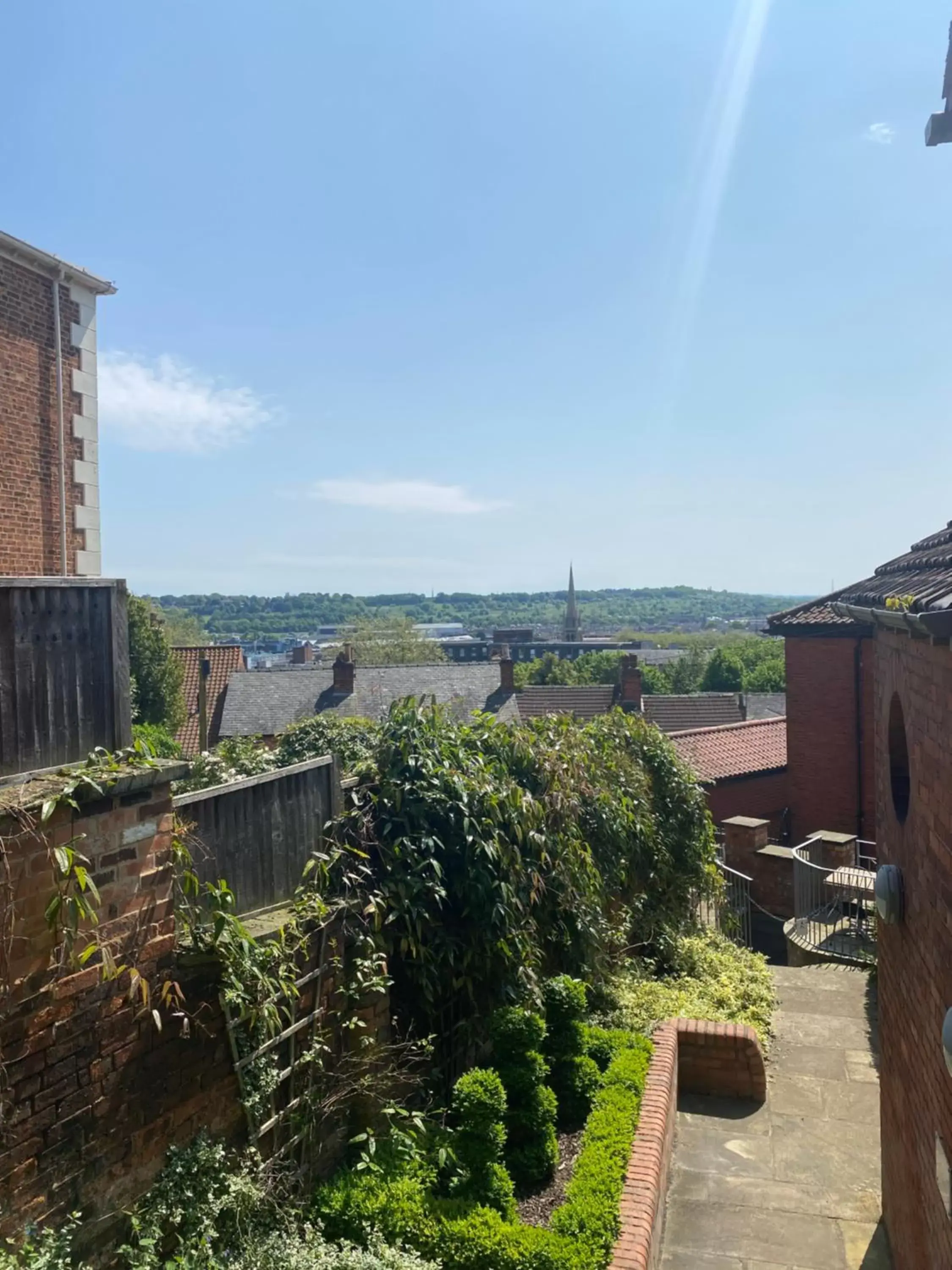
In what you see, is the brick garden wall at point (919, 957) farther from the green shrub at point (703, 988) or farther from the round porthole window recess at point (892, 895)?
the green shrub at point (703, 988)

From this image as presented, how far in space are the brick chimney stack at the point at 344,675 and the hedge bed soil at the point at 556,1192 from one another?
23.7 metres

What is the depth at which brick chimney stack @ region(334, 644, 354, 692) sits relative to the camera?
28.8 meters

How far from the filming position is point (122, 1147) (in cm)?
350

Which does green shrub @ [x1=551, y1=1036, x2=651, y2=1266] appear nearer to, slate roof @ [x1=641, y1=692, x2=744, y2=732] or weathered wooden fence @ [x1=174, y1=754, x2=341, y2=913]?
weathered wooden fence @ [x1=174, y1=754, x2=341, y2=913]

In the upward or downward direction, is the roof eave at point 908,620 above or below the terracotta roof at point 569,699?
above

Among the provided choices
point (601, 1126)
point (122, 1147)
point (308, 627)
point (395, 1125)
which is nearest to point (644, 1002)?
point (601, 1126)

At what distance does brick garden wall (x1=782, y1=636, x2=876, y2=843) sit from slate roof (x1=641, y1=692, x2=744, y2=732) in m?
10.1

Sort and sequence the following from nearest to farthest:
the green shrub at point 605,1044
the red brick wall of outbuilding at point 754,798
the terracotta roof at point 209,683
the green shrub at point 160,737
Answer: the green shrub at point 605,1044
the red brick wall of outbuilding at point 754,798
the green shrub at point 160,737
the terracotta roof at point 209,683

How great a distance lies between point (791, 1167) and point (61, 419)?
1008 centimetres

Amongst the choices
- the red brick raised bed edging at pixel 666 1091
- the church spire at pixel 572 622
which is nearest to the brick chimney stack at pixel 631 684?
the red brick raised bed edging at pixel 666 1091

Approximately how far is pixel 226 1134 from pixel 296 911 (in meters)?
1.12

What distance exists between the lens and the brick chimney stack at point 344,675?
→ 1135 inches

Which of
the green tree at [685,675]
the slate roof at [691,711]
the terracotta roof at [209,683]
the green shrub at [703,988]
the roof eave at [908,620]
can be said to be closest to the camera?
the roof eave at [908,620]

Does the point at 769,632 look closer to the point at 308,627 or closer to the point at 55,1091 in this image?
the point at 55,1091
